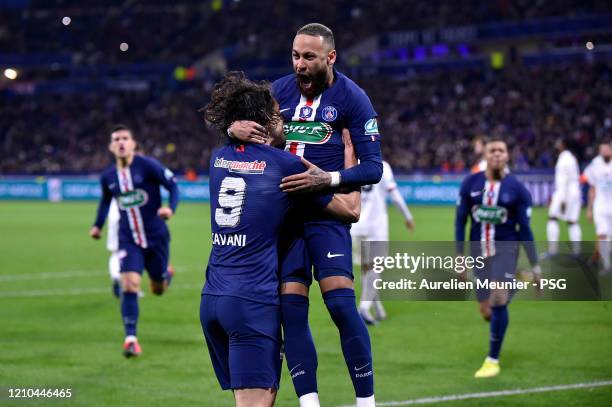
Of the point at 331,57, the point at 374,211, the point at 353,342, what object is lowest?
the point at 353,342

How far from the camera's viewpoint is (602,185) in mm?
17125

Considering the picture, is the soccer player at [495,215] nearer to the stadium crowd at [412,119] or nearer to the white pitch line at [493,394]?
the white pitch line at [493,394]

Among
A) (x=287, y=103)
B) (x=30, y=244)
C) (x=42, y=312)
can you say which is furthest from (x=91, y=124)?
(x=287, y=103)

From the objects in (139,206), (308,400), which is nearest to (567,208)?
(139,206)

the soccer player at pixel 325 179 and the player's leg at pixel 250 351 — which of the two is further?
the soccer player at pixel 325 179

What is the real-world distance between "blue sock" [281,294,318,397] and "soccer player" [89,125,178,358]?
5.22 metres

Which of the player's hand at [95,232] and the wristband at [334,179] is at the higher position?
the wristband at [334,179]

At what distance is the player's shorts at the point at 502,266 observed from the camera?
8586 millimetres

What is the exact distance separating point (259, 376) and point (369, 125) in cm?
186

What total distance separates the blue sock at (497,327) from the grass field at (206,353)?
0.90 ft

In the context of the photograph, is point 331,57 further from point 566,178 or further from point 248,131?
point 566,178

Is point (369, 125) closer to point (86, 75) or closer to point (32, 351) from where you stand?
point (32, 351)

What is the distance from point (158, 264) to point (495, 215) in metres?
4.09

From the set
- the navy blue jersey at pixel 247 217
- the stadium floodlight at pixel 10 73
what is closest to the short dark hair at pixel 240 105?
the navy blue jersey at pixel 247 217
